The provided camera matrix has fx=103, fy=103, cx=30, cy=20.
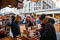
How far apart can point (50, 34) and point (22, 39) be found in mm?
640

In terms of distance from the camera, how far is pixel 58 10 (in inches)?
401

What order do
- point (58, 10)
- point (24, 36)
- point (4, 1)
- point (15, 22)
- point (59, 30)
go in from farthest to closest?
1. point (58, 10)
2. point (59, 30)
3. point (15, 22)
4. point (24, 36)
5. point (4, 1)

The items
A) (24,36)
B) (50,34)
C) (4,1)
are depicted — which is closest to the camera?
(4,1)

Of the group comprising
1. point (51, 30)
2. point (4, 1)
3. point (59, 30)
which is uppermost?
point (4, 1)

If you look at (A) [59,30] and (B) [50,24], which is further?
(A) [59,30]

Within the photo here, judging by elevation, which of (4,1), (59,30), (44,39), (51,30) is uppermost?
(4,1)

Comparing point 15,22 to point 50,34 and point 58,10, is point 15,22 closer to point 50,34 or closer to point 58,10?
point 50,34

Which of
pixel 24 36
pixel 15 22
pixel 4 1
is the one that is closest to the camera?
pixel 4 1

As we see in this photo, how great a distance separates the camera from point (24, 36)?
215 cm

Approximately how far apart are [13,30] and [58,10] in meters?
7.65

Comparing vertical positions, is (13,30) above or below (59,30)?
above

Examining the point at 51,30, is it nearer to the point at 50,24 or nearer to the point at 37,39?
the point at 50,24

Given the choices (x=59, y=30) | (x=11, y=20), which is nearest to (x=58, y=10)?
(x=59, y=30)

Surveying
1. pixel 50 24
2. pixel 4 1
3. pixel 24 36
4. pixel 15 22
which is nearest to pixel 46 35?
pixel 50 24
